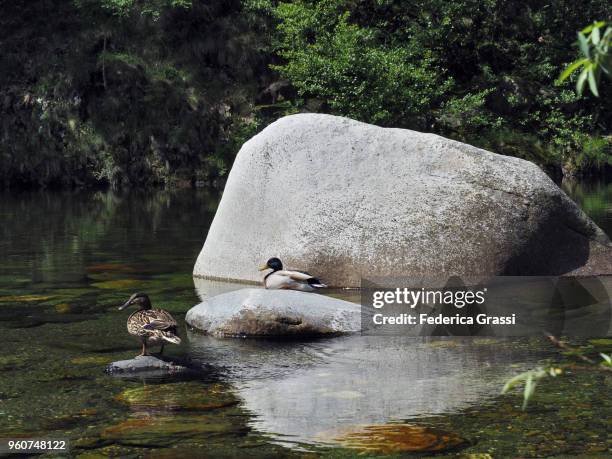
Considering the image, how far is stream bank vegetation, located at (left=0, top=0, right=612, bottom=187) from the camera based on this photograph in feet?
109

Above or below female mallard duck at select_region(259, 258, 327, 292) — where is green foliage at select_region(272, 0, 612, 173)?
above

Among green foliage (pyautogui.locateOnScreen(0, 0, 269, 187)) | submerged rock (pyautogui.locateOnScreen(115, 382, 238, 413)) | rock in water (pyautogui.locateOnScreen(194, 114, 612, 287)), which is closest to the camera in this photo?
submerged rock (pyautogui.locateOnScreen(115, 382, 238, 413))

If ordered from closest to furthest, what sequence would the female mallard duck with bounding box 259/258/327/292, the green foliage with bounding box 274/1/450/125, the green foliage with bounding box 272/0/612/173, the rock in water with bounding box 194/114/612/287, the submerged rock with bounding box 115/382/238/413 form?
the submerged rock with bounding box 115/382/238/413 → the female mallard duck with bounding box 259/258/327/292 → the rock in water with bounding box 194/114/612/287 → the green foliage with bounding box 274/1/450/125 → the green foliage with bounding box 272/0/612/173

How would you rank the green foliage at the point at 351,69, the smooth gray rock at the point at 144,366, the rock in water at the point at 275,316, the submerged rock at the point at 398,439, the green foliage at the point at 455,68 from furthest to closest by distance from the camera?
the green foliage at the point at 455,68
the green foliage at the point at 351,69
the rock in water at the point at 275,316
the smooth gray rock at the point at 144,366
the submerged rock at the point at 398,439

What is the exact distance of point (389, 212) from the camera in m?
11.7

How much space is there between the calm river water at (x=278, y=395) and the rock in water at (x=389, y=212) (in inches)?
63.1

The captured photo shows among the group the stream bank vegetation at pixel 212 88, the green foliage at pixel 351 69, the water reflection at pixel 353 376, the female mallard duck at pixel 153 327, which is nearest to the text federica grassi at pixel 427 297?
the water reflection at pixel 353 376

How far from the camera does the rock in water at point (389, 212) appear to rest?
459 inches

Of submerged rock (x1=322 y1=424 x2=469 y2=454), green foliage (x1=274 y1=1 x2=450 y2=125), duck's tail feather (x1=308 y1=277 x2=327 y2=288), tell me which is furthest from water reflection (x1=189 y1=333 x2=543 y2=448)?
green foliage (x1=274 y1=1 x2=450 y2=125)

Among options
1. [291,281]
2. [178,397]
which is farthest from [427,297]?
[178,397]

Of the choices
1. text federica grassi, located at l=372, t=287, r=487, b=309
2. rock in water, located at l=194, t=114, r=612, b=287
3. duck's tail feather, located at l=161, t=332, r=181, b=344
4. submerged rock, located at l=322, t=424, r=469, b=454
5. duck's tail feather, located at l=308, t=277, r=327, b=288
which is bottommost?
submerged rock, located at l=322, t=424, r=469, b=454

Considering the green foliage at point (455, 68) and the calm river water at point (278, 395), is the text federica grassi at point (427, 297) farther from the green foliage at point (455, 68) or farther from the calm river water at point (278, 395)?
the green foliage at point (455, 68)

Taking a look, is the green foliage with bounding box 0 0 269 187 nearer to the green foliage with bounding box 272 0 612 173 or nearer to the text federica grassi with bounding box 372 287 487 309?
the green foliage with bounding box 272 0 612 173

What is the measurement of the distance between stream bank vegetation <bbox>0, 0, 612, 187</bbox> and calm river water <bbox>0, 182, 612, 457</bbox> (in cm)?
2274
